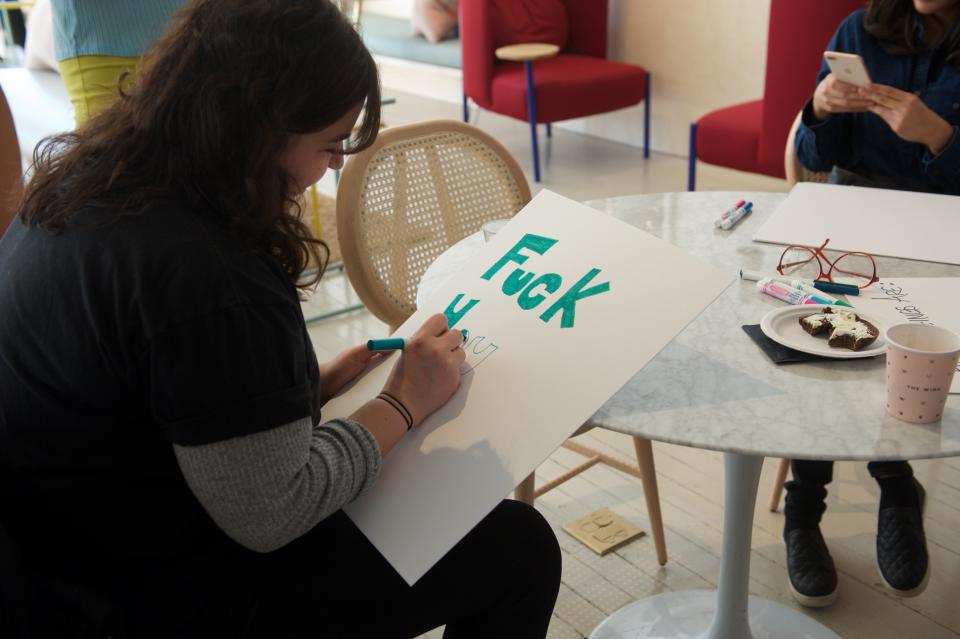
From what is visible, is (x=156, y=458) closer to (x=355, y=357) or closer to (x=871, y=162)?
(x=355, y=357)

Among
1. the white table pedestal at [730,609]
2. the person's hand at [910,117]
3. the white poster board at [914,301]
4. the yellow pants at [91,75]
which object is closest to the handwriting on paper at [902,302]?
the white poster board at [914,301]

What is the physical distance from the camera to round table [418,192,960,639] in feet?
3.25

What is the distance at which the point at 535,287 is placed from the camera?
1174 mm

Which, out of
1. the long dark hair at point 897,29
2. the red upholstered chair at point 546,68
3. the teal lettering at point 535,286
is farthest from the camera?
the red upholstered chair at point 546,68

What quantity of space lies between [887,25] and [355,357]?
1296mm

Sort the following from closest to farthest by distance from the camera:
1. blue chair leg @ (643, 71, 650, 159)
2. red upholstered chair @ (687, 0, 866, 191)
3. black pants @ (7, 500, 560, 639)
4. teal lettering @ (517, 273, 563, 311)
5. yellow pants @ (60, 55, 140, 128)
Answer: black pants @ (7, 500, 560, 639) < teal lettering @ (517, 273, 563, 311) < yellow pants @ (60, 55, 140, 128) < red upholstered chair @ (687, 0, 866, 191) < blue chair leg @ (643, 71, 650, 159)

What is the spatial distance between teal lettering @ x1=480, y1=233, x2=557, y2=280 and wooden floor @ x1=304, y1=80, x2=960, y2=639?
2.56ft

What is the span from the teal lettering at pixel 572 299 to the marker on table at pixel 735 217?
0.51m

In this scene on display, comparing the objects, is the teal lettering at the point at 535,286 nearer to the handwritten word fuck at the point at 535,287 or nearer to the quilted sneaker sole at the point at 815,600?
the handwritten word fuck at the point at 535,287

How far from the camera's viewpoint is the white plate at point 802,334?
3.71ft

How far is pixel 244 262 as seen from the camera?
887 mm

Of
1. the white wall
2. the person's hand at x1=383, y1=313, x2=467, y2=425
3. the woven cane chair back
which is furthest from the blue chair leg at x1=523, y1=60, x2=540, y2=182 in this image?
the person's hand at x1=383, y1=313, x2=467, y2=425

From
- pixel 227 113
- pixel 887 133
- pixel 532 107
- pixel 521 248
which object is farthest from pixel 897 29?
pixel 532 107

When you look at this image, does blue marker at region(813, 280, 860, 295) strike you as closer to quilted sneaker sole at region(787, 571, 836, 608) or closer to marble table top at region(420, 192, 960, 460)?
marble table top at region(420, 192, 960, 460)
